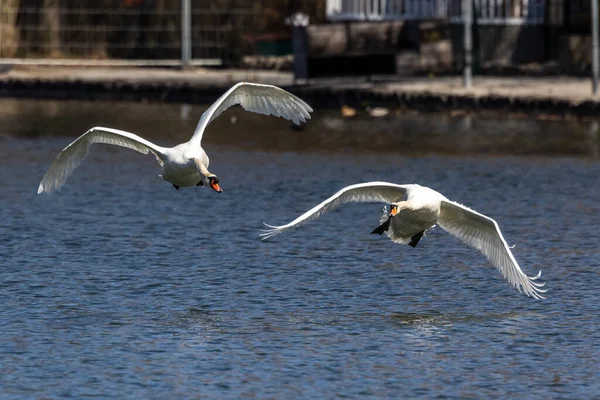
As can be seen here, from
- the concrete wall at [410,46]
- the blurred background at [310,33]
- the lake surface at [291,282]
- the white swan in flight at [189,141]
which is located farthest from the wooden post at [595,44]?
the white swan in flight at [189,141]

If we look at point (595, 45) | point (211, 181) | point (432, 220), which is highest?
point (595, 45)

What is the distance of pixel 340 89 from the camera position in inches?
1425

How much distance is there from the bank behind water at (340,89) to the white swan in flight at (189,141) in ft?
53.0

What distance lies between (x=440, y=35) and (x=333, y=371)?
89.0 feet

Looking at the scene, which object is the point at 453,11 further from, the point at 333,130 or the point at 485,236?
the point at 485,236

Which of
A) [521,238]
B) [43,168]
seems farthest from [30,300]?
[43,168]

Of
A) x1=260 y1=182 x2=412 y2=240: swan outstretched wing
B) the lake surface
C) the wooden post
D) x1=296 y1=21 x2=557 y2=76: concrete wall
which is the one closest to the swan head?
x1=260 y1=182 x2=412 y2=240: swan outstretched wing

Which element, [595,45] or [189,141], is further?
[595,45]

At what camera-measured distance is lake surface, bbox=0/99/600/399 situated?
1341 cm

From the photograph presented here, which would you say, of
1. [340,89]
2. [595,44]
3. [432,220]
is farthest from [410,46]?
[432,220]

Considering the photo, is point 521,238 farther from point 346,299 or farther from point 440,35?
point 440,35

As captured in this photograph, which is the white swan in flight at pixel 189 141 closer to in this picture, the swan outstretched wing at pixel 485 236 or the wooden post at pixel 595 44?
the swan outstretched wing at pixel 485 236

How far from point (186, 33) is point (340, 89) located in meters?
7.56

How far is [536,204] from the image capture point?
23266 millimetres
